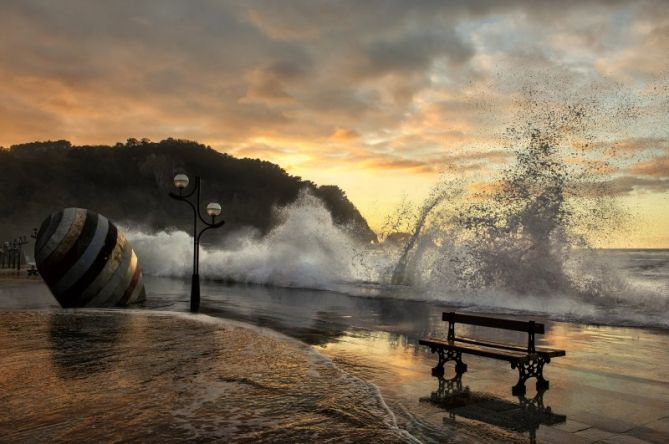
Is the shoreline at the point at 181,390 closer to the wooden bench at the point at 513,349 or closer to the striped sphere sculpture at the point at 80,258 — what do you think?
the wooden bench at the point at 513,349

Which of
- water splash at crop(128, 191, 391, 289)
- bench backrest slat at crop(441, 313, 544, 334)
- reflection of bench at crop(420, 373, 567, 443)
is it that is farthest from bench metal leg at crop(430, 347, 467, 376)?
water splash at crop(128, 191, 391, 289)

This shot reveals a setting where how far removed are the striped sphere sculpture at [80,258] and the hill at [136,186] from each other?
134 metres

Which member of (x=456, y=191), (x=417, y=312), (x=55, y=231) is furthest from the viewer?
(x=456, y=191)

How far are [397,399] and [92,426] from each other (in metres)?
3.45

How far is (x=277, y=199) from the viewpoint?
192 metres

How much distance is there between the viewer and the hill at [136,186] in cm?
15550

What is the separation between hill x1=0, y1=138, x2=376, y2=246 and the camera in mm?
155500

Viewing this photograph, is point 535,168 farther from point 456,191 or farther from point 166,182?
point 166,182

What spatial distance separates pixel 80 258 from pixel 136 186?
170 metres

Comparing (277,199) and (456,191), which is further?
(277,199)

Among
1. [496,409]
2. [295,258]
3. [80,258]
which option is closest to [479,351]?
[496,409]

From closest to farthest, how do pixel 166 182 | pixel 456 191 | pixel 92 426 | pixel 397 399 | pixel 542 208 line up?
1. pixel 92 426
2. pixel 397 399
3. pixel 542 208
4. pixel 456 191
5. pixel 166 182

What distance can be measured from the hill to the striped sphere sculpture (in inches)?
5291

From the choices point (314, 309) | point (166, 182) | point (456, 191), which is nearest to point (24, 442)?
point (314, 309)
